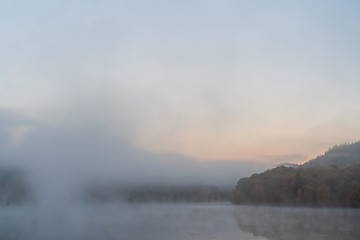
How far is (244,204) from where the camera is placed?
321 ft

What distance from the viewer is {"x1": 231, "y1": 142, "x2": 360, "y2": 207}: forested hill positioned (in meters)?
68.5

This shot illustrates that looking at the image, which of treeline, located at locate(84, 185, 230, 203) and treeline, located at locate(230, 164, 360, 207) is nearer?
treeline, located at locate(230, 164, 360, 207)

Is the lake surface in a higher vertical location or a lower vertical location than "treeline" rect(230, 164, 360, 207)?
lower

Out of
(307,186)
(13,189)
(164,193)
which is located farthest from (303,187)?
(164,193)

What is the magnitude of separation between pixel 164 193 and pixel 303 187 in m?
107

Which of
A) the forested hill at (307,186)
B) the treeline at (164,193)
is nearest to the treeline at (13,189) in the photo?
the treeline at (164,193)

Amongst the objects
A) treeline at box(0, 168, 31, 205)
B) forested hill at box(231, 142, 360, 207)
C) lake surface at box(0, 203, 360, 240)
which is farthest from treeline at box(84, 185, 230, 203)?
lake surface at box(0, 203, 360, 240)

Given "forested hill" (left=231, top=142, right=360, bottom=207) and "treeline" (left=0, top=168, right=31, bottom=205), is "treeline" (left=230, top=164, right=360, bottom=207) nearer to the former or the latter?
"forested hill" (left=231, top=142, right=360, bottom=207)

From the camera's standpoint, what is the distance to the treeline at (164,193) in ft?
527

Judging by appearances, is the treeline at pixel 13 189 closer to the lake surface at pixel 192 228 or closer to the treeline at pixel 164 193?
the treeline at pixel 164 193

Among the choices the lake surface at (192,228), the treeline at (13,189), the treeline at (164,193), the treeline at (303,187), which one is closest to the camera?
the lake surface at (192,228)

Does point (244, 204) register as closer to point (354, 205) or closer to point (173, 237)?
point (354, 205)

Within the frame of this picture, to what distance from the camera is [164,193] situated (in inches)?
7092

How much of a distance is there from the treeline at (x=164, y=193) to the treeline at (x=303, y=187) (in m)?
68.6
